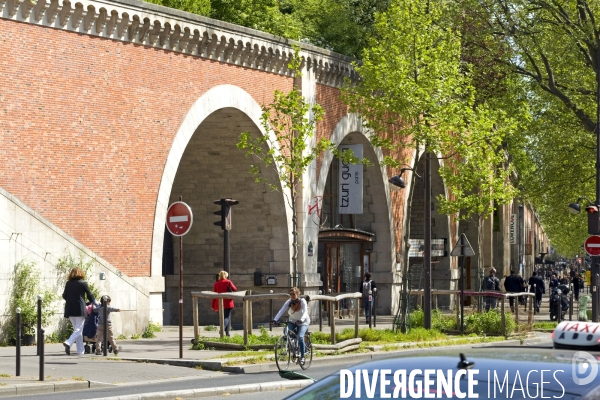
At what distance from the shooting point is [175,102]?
27.4 meters

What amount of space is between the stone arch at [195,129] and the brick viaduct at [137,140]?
0.13 feet

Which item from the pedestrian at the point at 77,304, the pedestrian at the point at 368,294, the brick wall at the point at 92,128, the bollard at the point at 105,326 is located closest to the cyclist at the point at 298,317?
the bollard at the point at 105,326

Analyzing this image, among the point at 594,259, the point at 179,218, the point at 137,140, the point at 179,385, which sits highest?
the point at 137,140

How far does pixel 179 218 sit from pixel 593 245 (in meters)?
13.7

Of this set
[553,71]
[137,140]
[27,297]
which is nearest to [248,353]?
[27,297]

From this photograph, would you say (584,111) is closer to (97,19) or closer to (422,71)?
(422,71)

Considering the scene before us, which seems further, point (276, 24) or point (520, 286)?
point (276, 24)

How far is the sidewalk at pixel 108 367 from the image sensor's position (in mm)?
14641

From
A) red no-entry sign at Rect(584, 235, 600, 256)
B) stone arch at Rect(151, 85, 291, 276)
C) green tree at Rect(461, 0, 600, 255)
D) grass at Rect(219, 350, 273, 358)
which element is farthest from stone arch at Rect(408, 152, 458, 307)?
grass at Rect(219, 350, 273, 358)

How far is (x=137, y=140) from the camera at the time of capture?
26172 millimetres

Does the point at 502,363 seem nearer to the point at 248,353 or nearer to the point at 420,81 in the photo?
the point at 248,353

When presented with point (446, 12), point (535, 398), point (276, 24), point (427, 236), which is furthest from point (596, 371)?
point (276, 24)

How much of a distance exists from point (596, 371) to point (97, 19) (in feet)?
72.5

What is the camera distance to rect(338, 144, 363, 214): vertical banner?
120ft
